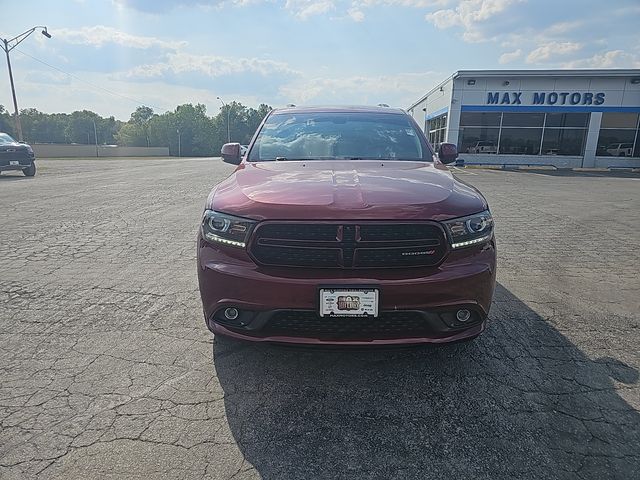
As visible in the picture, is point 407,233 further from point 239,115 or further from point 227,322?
point 239,115

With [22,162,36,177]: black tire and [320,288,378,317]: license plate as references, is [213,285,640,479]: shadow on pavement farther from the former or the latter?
[22,162,36,177]: black tire

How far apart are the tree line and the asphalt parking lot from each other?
319ft

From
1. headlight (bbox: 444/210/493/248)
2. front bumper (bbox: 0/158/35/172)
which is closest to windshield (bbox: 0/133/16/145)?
front bumper (bbox: 0/158/35/172)

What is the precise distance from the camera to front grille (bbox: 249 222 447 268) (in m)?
2.41

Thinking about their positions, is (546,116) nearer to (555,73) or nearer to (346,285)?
(555,73)

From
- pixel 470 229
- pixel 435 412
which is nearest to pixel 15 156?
pixel 470 229

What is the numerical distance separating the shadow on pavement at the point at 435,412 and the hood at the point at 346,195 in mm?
792

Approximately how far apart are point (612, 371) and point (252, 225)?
2.54m

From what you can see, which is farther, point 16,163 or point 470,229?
point 16,163

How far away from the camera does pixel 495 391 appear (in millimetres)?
2611

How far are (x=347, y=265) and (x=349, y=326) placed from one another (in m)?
0.34

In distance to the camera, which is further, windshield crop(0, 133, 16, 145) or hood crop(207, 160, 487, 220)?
windshield crop(0, 133, 16, 145)

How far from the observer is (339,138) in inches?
159

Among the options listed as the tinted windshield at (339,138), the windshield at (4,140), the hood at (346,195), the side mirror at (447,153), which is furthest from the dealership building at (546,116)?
the hood at (346,195)
